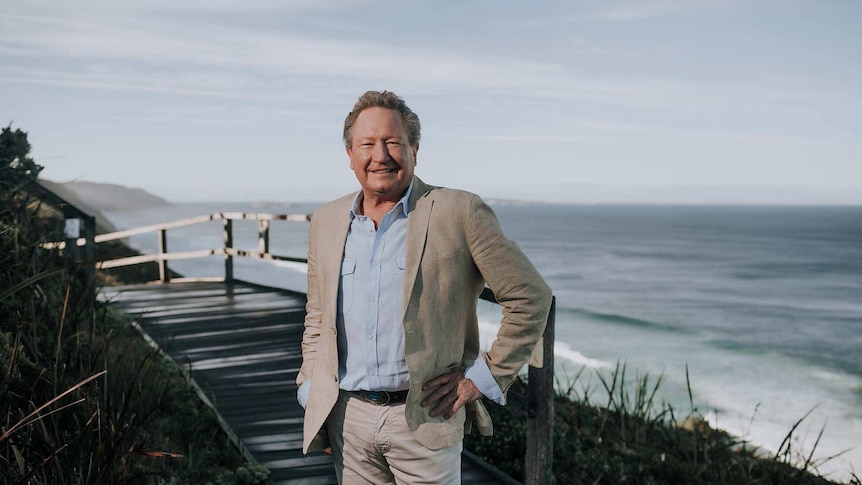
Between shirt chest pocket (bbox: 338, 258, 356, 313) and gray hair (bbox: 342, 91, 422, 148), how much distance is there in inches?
13.0

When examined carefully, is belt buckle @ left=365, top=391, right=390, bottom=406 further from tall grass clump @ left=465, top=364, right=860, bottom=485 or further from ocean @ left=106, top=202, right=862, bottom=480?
ocean @ left=106, top=202, right=862, bottom=480

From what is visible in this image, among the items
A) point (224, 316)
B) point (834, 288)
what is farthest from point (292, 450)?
point (834, 288)

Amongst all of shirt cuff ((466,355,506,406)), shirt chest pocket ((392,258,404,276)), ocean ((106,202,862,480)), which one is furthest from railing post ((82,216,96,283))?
shirt cuff ((466,355,506,406))

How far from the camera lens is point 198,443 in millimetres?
4223

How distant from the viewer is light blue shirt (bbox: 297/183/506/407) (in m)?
2.01

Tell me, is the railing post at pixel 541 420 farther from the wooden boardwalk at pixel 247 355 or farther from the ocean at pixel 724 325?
the ocean at pixel 724 325

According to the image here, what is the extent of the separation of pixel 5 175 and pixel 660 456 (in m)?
4.66

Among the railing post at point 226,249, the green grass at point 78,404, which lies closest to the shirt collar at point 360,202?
the green grass at point 78,404

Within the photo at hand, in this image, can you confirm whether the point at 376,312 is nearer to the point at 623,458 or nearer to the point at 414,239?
the point at 414,239

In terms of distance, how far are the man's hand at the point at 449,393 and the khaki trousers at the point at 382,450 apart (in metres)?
0.09

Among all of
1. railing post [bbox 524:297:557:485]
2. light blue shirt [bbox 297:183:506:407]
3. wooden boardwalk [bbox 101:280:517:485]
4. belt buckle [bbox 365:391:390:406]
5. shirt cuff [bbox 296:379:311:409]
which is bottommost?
wooden boardwalk [bbox 101:280:517:485]

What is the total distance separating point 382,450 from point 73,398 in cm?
148

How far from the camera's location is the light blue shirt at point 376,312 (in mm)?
2014

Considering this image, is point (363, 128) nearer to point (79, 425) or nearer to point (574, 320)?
point (79, 425)
